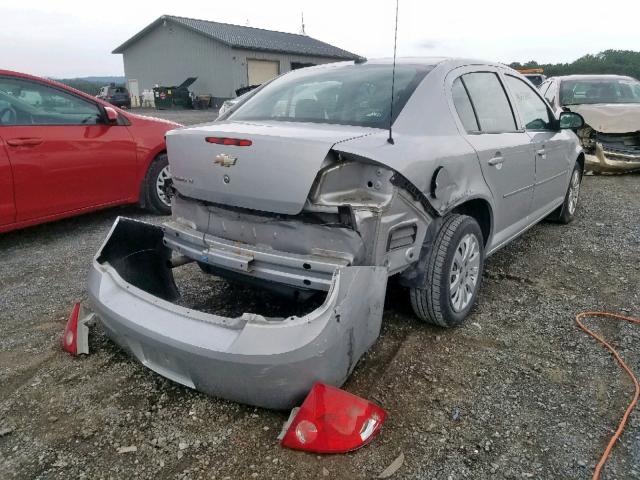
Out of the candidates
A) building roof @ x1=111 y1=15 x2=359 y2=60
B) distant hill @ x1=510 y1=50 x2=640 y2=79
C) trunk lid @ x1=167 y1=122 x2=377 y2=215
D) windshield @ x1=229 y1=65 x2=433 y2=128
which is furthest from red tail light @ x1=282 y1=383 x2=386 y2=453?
distant hill @ x1=510 y1=50 x2=640 y2=79

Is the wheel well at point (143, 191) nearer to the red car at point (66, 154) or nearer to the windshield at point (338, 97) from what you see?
the red car at point (66, 154)

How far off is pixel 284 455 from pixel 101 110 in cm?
412

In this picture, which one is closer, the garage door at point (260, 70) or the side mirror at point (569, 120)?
the side mirror at point (569, 120)

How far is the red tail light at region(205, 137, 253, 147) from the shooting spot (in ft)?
7.72

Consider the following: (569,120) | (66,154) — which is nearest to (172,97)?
(66,154)

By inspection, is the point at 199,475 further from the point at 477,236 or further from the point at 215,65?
the point at 215,65

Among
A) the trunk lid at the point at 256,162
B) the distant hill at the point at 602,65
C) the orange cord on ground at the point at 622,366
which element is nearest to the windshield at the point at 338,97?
the trunk lid at the point at 256,162

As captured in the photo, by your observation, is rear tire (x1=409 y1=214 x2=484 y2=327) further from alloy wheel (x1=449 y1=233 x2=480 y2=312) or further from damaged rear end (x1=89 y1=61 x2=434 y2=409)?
damaged rear end (x1=89 y1=61 x2=434 y2=409)

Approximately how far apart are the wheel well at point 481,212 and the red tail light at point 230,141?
130cm

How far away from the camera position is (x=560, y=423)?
2199 millimetres

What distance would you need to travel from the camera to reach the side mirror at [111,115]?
194 inches

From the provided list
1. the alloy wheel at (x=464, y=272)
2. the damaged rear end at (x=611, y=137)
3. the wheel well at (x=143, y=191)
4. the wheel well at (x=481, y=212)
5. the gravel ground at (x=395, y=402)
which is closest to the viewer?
the gravel ground at (x=395, y=402)

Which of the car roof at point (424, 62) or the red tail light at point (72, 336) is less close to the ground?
the car roof at point (424, 62)

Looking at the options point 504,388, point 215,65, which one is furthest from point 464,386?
point 215,65
